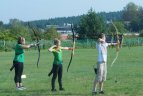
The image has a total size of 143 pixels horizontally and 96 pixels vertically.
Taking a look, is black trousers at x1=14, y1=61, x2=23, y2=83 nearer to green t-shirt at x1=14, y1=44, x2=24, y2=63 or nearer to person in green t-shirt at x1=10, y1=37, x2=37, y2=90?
person in green t-shirt at x1=10, y1=37, x2=37, y2=90

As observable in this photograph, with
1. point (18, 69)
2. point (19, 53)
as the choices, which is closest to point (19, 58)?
point (19, 53)

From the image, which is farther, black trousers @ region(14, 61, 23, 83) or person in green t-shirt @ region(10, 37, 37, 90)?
black trousers @ region(14, 61, 23, 83)

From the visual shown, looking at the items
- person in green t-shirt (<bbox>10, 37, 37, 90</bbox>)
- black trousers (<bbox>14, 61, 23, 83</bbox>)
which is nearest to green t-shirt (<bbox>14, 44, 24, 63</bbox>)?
person in green t-shirt (<bbox>10, 37, 37, 90</bbox>)

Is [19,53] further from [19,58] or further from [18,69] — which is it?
[18,69]

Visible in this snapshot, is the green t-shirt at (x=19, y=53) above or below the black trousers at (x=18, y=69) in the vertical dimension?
above

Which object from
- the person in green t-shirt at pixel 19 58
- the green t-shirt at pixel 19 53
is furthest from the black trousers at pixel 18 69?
the green t-shirt at pixel 19 53

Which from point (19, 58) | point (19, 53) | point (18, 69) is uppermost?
point (19, 53)

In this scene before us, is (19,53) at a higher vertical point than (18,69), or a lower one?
higher

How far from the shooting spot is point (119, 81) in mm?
19641

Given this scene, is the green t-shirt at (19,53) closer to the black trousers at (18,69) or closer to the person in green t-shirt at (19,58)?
the person in green t-shirt at (19,58)

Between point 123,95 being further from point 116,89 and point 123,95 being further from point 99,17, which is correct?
point 99,17

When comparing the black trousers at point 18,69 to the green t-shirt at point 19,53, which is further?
the black trousers at point 18,69

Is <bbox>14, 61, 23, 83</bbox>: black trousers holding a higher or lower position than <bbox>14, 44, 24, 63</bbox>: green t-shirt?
lower

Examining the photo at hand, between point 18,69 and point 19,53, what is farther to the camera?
point 18,69
